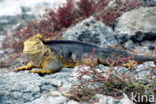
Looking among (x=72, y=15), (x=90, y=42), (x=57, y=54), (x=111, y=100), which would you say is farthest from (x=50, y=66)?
(x=72, y=15)

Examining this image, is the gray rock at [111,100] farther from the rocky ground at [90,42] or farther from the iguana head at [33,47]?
the iguana head at [33,47]

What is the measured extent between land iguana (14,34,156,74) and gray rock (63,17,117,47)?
0.87 metres

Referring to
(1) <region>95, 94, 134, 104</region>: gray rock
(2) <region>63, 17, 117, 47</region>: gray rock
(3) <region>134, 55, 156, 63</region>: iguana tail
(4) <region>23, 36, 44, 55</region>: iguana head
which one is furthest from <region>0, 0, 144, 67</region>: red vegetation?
(1) <region>95, 94, 134, 104</region>: gray rock

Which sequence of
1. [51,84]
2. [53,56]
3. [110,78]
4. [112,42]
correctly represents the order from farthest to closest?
→ [112,42], [53,56], [51,84], [110,78]

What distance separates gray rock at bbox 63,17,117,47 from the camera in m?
5.17

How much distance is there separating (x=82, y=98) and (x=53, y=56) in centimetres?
169

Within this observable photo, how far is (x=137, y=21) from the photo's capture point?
6293 millimetres

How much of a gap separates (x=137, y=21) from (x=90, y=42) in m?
2.04

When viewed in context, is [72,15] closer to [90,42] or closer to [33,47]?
[90,42]

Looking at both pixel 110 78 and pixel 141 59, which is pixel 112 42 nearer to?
pixel 141 59

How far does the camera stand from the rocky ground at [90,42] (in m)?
2.52

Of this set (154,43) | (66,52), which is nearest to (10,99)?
(66,52)

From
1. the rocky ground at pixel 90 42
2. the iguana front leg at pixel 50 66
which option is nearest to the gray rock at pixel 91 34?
the rocky ground at pixel 90 42

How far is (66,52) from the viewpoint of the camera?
4.25m
